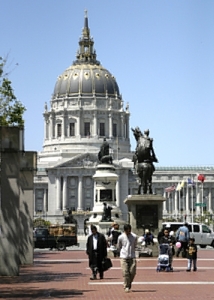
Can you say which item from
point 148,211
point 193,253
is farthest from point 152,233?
point 193,253

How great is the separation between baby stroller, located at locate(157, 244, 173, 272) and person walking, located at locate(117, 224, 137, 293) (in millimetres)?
6298

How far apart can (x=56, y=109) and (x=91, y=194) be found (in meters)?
27.3

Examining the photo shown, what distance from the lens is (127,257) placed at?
70.1 feet

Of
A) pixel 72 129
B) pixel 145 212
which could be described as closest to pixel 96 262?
pixel 145 212

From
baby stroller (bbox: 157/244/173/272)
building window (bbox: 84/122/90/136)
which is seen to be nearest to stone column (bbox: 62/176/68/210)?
building window (bbox: 84/122/90/136)

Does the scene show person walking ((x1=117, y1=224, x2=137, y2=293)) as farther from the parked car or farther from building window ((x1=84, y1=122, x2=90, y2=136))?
building window ((x1=84, y1=122, x2=90, y2=136))

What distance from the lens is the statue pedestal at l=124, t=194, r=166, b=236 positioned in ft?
126

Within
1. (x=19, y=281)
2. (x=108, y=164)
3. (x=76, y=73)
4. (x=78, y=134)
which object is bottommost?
(x=19, y=281)

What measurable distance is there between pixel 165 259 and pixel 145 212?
420 inches

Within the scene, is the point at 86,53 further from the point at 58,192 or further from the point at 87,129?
the point at 58,192

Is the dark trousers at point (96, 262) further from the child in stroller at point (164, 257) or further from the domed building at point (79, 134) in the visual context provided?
the domed building at point (79, 134)

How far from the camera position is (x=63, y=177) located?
563 ft

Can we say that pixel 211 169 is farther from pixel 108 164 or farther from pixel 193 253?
pixel 193 253

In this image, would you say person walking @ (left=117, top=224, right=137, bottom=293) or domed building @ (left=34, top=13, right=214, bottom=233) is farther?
domed building @ (left=34, top=13, right=214, bottom=233)
